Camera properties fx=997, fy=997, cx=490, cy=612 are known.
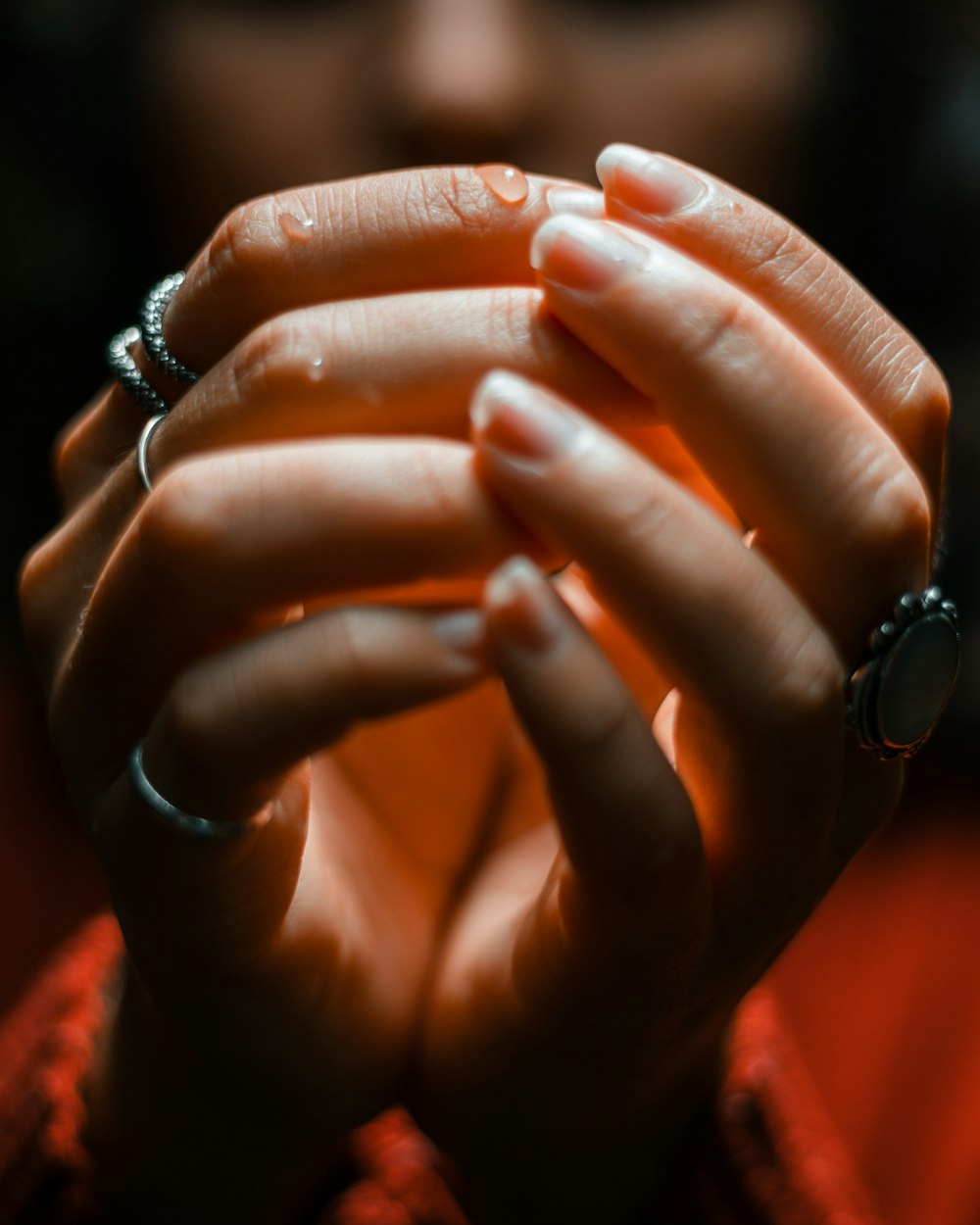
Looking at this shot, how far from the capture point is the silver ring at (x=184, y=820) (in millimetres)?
371

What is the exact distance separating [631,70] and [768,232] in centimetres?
49

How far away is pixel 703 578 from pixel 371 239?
0.58 feet

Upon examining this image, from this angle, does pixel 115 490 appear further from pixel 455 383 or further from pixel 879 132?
pixel 879 132

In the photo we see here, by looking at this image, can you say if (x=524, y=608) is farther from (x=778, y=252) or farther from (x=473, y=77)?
(x=473, y=77)

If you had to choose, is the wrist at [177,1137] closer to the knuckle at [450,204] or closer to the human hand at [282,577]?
the human hand at [282,577]

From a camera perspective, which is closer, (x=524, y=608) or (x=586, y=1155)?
(x=524, y=608)

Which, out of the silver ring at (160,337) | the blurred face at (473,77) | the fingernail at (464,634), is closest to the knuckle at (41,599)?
the silver ring at (160,337)

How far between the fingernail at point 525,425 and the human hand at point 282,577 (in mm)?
17

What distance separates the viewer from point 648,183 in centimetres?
37

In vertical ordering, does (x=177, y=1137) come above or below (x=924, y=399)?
below

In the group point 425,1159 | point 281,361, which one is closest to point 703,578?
point 281,361

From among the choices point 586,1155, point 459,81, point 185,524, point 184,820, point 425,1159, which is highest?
point 459,81

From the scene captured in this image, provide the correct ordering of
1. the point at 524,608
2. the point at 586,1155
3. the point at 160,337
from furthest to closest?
the point at 586,1155
the point at 160,337
the point at 524,608

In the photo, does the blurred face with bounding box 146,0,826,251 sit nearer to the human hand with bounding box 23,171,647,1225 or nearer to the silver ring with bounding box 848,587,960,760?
the human hand with bounding box 23,171,647,1225
